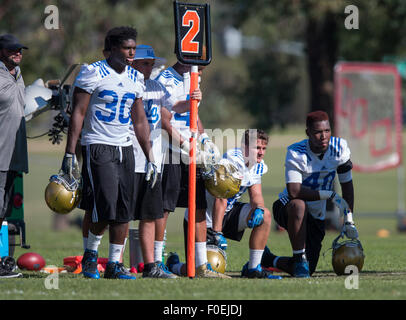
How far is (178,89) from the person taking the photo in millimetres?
9227

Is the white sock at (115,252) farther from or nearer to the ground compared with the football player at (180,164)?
nearer to the ground

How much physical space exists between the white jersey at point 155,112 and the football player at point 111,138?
1.23ft

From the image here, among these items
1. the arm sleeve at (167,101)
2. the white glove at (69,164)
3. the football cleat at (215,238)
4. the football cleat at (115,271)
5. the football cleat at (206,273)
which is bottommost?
the football cleat at (206,273)

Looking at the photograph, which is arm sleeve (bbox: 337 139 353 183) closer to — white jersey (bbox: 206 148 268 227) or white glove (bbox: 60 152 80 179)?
white jersey (bbox: 206 148 268 227)

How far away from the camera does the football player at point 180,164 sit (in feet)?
29.8

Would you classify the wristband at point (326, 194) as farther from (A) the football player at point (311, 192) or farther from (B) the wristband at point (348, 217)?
(B) the wristband at point (348, 217)

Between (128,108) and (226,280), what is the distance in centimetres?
194

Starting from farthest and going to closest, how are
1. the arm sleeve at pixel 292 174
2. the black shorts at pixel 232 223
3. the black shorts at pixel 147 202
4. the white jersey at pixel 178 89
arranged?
the black shorts at pixel 232 223 < the arm sleeve at pixel 292 174 < the white jersey at pixel 178 89 < the black shorts at pixel 147 202

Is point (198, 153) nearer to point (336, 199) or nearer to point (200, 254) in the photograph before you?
point (200, 254)

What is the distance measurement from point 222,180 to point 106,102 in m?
1.43

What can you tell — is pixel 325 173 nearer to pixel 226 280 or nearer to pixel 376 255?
pixel 226 280

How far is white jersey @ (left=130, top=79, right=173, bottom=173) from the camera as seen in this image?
9062mm

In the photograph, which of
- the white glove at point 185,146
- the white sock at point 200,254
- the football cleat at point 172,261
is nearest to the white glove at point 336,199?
the white sock at point 200,254

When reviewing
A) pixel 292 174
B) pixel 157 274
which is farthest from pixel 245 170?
pixel 157 274
